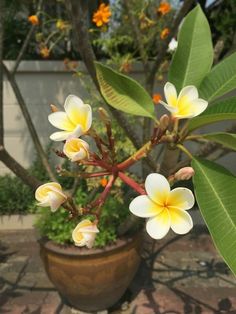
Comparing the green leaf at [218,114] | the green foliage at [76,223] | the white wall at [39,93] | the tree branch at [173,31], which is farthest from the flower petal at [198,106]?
the white wall at [39,93]

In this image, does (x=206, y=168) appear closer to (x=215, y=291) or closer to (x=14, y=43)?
(x=215, y=291)

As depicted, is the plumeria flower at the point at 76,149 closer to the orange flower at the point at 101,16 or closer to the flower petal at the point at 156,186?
the flower petal at the point at 156,186

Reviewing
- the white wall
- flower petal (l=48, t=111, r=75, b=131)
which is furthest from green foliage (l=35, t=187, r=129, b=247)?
the white wall

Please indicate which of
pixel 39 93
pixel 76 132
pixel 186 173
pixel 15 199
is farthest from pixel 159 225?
pixel 39 93

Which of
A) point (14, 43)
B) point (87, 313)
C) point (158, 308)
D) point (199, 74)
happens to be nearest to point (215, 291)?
point (158, 308)

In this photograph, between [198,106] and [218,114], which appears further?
[218,114]

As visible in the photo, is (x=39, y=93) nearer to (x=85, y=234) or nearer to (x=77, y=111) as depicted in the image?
(x=77, y=111)

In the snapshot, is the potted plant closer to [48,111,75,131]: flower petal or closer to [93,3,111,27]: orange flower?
[48,111,75,131]: flower petal
